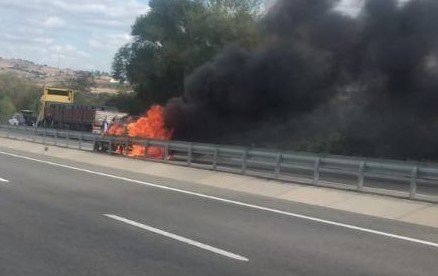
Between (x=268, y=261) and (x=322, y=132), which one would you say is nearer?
(x=268, y=261)

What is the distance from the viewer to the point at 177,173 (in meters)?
23.0

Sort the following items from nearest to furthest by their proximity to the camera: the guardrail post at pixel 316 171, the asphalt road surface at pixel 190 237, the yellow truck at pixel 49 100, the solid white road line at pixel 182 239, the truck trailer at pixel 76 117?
the asphalt road surface at pixel 190 237 < the solid white road line at pixel 182 239 < the guardrail post at pixel 316 171 < the truck trailer at pixel 76 117 < the yellow truck at pixel 49 100

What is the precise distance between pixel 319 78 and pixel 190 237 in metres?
19.6

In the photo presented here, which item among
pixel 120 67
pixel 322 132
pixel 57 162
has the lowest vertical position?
pixel 57 162

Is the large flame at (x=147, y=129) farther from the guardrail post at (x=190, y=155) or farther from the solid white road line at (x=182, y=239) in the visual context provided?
the solid white road line at (x=182, y=239)

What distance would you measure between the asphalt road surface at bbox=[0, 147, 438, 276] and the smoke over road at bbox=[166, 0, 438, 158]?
13063 millimetres

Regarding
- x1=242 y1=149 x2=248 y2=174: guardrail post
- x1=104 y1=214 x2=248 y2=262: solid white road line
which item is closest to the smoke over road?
x1=242 y1=149 x2=248 y2=174: guardrail post

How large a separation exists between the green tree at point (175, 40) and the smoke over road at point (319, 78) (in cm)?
1747

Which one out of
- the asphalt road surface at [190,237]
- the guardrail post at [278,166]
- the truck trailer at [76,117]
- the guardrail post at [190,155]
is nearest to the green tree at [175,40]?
the truck trailer at [76,117]

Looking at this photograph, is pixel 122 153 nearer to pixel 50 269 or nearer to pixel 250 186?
pixel 250 186

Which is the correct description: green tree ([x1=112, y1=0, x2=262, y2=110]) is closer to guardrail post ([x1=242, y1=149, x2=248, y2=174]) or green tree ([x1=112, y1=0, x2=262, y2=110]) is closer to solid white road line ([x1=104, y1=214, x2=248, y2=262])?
guardrail post ([x1=242, y1=149, x2=248, y2=174])

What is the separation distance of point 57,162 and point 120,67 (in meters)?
38.5

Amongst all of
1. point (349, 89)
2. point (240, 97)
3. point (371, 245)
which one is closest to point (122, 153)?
point (240, 97)

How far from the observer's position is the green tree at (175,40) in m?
55.5
